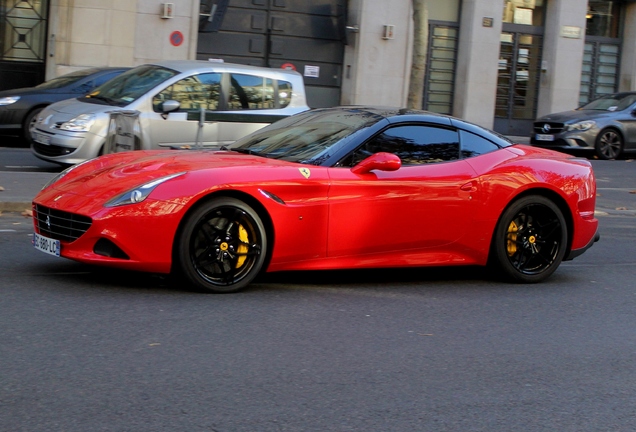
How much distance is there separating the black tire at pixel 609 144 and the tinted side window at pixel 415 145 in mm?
15053

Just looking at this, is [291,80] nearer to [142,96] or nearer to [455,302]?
[142,96]

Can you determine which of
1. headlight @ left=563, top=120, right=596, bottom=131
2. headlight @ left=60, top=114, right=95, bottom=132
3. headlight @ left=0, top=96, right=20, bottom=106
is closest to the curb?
headlight @ left=60, top=114, right=95, bottom=132

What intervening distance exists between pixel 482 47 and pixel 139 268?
22309 mm

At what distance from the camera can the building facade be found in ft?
77.7

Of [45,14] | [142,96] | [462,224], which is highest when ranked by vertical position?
[45,14]

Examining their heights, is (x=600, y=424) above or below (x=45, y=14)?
below

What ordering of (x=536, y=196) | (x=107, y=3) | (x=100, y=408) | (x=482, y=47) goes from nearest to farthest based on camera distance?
(x=100, y=408), (x=536, y=196), (x=107, y=3), (x=482, y=47)

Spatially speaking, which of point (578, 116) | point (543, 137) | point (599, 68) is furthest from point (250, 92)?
point (599, 68)

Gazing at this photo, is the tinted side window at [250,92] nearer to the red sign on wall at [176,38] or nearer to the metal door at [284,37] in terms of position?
the red sign on wall at [176,38]

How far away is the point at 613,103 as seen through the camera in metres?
23.1

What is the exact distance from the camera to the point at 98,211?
6.34 meters

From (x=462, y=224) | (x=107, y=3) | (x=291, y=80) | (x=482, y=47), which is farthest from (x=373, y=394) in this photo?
(x=482, y=47)

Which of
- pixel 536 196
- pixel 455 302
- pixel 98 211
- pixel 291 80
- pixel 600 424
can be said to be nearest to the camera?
pixel 600 424

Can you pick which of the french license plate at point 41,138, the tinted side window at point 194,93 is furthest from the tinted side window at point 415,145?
the french license plate at point 41,138
